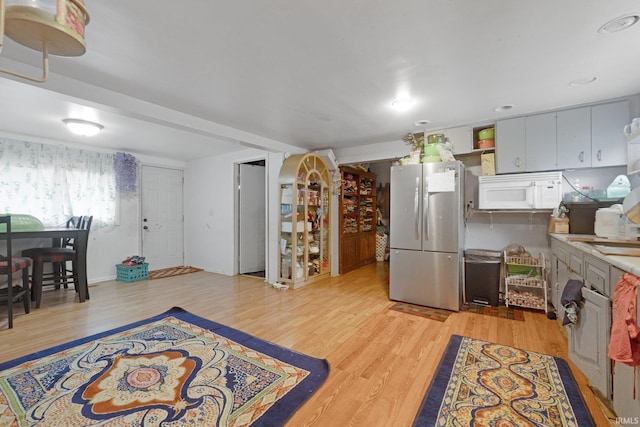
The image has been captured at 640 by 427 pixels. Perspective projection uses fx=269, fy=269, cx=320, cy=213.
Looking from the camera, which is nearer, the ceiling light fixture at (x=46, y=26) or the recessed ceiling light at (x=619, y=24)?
the ceiling light fixture at (x=46, y=26)

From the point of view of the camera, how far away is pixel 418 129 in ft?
11.8

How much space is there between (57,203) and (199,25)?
4.27 m

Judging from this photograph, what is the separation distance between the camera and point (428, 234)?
3309 mm

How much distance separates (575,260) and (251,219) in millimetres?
4672

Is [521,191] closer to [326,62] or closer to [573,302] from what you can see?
[573,302]

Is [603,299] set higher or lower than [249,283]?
higher

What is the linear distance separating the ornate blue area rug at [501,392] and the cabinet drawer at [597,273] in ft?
2.26

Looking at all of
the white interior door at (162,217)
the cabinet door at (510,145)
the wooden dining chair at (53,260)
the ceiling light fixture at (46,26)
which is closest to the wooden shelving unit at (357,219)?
the cabinet door at (510,145)

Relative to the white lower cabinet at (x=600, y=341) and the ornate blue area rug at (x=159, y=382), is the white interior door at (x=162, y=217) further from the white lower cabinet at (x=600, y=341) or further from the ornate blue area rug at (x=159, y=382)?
the white lower cabinet at (x=600, y=341)

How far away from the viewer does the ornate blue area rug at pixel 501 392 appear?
152cm

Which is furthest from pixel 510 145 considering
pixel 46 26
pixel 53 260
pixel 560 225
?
pixel 53 260

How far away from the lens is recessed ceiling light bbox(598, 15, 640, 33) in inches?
60.5

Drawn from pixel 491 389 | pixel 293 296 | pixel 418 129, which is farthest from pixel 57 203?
pixel 491 389

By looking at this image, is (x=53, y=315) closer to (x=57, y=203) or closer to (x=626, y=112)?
(x=57, y=203)
